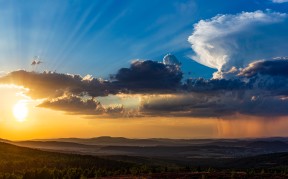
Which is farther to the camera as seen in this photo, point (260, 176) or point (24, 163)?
point (24, 163)

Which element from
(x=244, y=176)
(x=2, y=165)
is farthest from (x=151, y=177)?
(x=2, y=165)

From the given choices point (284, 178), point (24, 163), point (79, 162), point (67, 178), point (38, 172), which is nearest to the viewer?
point (284, 178)

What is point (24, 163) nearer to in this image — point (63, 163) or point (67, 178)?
point (63, 163)

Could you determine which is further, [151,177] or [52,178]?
[52,178]

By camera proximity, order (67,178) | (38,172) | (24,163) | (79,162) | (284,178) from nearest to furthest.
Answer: (284,178) < (67,178) < (38,172) < (24,163) < (79,162)

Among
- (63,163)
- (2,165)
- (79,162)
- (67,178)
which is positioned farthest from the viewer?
(79,162)

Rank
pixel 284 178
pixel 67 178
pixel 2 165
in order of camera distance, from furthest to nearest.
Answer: pixel 2 165 → pixel 67 178 → pixel 284 178

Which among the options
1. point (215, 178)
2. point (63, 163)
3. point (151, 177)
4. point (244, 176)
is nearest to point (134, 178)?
point (151, 177)

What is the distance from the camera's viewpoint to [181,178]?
59438mm

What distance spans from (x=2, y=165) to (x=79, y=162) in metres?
40.8

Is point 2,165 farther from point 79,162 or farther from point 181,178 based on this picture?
point 181,178

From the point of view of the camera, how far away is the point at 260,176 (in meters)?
60.2

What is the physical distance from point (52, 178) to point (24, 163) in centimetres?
9150

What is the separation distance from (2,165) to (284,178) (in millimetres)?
119222
